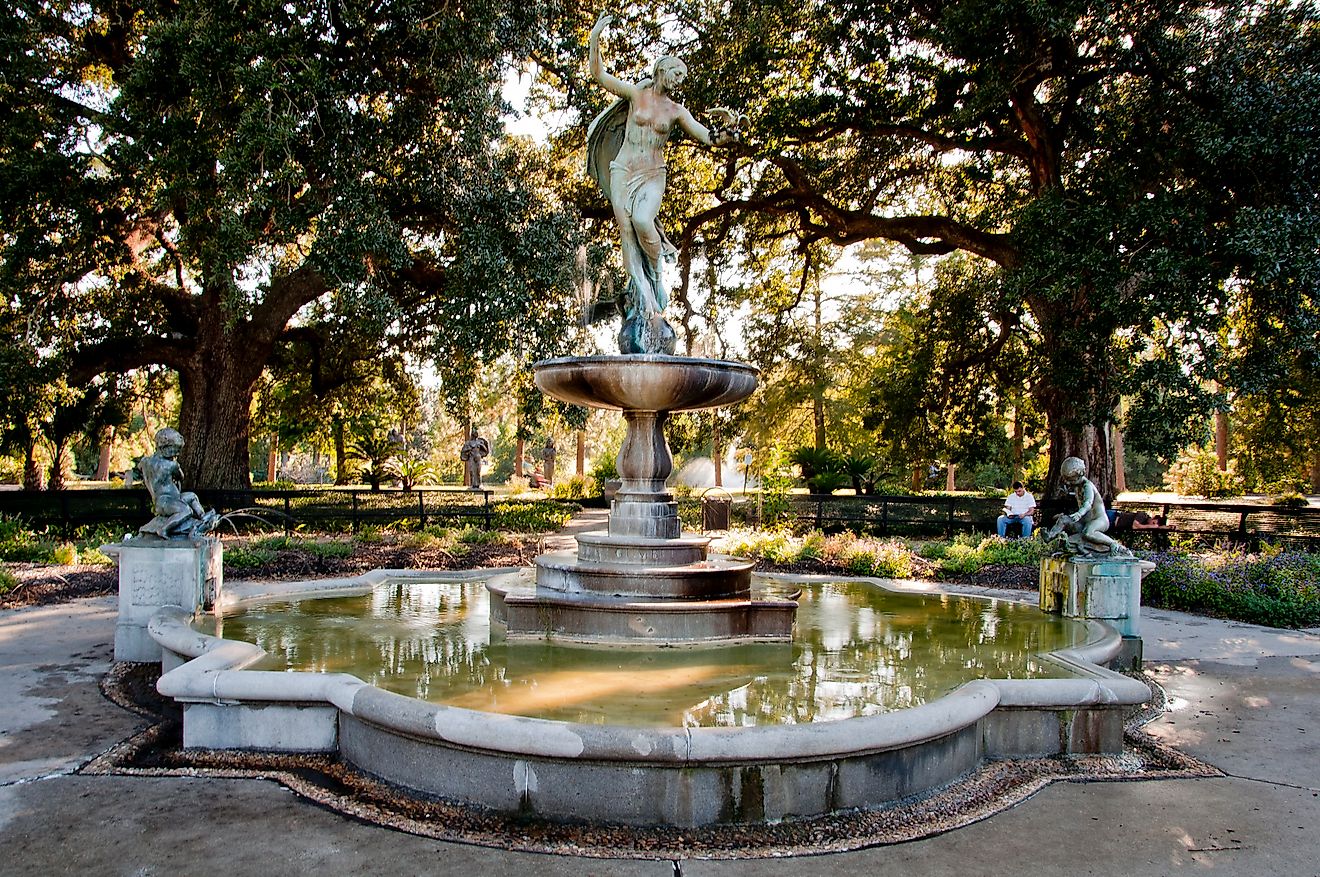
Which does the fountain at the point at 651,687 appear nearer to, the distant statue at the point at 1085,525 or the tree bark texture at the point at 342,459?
the distant statue at the point at 1085,525

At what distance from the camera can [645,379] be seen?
7051 millimetres

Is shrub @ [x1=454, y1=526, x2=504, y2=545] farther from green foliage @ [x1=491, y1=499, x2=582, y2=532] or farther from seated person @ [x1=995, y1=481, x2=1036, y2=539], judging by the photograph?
seated person @ [x1=995, y1=481, x2=1036, y2=539]

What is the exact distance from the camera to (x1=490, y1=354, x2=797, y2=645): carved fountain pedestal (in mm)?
6477

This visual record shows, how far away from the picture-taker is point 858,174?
17.3m

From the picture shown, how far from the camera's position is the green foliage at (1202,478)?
35.7 meters

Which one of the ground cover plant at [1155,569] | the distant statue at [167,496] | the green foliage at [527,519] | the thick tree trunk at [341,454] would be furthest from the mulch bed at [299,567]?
the thick tree trunk at [341,454]

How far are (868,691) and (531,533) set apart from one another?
13109mm

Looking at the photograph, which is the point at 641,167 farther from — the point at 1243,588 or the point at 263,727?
the point at 1243,588

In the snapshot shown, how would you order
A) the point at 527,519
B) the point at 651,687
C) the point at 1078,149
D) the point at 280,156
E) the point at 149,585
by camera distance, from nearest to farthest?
the point at 651,687 < the point at 149,585 < the point at 280,156 < the point at 1078,149 < the point at 527,519

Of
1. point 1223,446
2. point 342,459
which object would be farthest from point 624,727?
point 1223,446

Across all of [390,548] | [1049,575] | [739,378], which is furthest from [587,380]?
[390,548]

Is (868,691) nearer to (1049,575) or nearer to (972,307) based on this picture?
(1049,575)

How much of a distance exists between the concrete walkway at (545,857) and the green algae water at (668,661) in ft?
3.09

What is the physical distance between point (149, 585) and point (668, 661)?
13.2 feet
